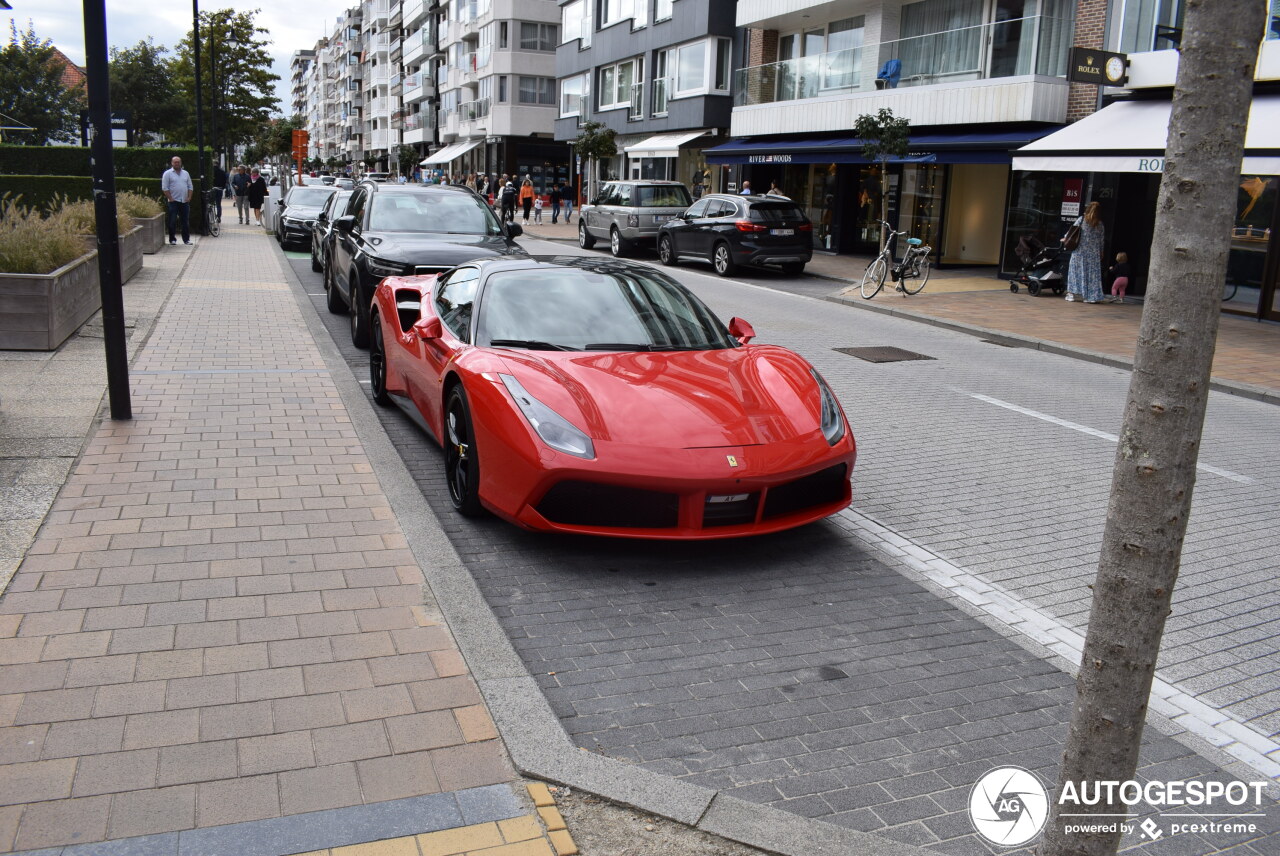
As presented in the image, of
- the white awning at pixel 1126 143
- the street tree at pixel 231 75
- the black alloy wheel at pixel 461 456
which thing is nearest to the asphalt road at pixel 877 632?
the black alloy wheel at pixel 461 456

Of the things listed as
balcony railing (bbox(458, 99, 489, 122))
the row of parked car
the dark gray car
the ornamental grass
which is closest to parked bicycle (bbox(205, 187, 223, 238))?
the row of parked car

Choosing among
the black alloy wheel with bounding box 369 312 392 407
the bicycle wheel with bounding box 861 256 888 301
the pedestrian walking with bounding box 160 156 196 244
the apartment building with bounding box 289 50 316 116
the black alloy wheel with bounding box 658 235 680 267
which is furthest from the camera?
the apartment building with bounding box 289 50 316 116

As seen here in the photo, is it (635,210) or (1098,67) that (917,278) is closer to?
(1098,67)

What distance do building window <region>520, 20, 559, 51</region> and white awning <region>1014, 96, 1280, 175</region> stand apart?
1807 inches

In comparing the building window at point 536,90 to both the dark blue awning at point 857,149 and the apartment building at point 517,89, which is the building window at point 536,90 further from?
the dark blue awning at point 857,149

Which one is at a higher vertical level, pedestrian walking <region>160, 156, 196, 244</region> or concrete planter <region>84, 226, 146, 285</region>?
pedestrian walking <region>160, 156, 196, 244</region>

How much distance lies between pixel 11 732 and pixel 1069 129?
19.1 m

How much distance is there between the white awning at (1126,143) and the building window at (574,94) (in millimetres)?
30449

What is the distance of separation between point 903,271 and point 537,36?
4689 centimetres

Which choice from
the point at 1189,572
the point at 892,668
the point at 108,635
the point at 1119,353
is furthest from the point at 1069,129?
the point at 108,635

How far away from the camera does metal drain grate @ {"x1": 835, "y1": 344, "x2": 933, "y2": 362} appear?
1197cm

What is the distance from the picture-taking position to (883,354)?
12.3m

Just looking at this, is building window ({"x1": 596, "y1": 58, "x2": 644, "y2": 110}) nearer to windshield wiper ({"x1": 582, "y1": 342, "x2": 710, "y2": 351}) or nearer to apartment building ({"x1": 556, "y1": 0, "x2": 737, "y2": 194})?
apartment building ({"x1": 556, "y1": 0, "x2": 737, "y2": 194})

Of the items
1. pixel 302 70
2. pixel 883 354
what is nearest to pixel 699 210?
pixel 883 354
